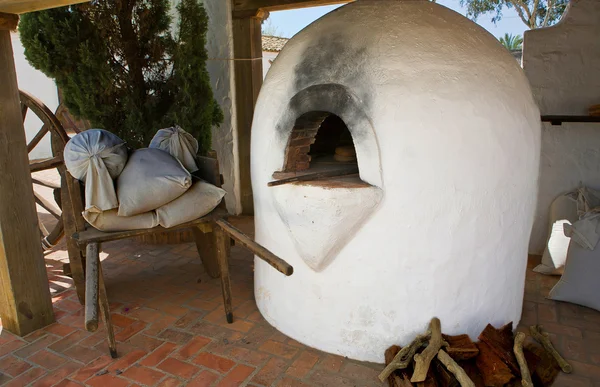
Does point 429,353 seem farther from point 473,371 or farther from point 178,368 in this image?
point 178,368

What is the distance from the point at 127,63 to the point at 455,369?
463 cm

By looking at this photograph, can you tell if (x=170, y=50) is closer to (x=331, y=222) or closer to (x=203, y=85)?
(x=203, y=85)

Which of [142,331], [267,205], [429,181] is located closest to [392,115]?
[429,181]

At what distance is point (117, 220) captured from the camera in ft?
10.6

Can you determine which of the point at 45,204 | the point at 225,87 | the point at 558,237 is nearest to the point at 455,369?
the point at 558,237

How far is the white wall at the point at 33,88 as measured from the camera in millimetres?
12320

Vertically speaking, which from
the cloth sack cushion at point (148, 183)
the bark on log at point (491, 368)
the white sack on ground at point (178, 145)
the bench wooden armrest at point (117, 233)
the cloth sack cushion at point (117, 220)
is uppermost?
the white sack on ground at point (178, 145)

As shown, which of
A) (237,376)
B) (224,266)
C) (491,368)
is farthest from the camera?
(224,266)

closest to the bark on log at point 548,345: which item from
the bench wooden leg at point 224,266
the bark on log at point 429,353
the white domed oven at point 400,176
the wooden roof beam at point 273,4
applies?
the white domed oven at point 400,176

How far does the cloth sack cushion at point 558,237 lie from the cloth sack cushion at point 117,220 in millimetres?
3851

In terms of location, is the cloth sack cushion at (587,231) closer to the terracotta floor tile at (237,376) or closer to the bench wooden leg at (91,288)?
the terracotta floor tile at (237,376)

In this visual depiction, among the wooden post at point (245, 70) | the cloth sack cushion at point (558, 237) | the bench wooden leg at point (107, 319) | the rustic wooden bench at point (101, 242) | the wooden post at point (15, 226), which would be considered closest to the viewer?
the rustic wooden bench at point (101, 242)

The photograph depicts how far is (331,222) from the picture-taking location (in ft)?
9.87

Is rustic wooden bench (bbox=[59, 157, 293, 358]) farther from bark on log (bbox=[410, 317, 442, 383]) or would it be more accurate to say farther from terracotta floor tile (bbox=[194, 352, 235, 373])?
bark on log (bbox=[410, 317, 442, 383])
